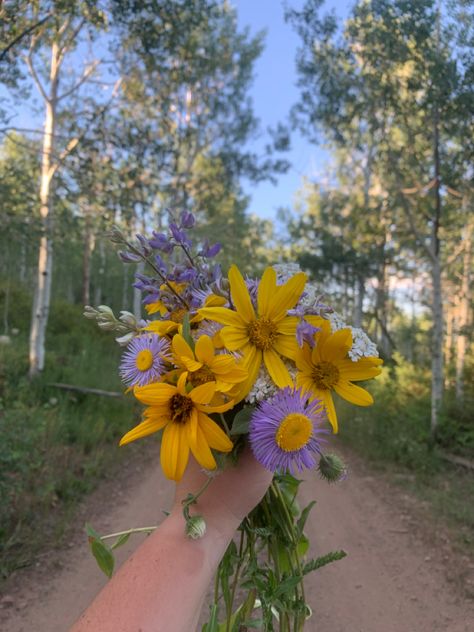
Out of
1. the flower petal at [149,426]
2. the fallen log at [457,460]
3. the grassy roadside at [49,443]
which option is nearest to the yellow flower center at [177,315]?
the flower petal at [149,426]

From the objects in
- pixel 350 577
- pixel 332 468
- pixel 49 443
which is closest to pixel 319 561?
pixel 332 468

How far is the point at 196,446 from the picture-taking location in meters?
0.82

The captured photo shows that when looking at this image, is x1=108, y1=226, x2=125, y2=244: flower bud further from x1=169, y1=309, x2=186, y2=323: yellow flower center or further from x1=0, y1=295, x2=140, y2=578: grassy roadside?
x1=0, y1=295, x2=140, y2=578: grassy roadside

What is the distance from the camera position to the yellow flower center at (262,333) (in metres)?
0.93

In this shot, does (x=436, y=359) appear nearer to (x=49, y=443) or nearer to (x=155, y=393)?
(x=49, y=443)

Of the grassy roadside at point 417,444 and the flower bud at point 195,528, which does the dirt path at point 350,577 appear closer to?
the grassy roadside at point 417,444

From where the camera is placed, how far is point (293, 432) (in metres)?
0.82

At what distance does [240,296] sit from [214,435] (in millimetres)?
280

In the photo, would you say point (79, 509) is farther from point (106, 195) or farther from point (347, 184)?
point (347, 184)

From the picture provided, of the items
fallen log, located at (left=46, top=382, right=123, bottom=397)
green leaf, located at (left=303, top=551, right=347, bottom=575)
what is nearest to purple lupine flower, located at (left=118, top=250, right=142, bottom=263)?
green leaf, located at (left=303, top=551, right=347, bottom=575)

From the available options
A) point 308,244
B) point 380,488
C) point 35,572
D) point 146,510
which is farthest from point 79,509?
point 308,244

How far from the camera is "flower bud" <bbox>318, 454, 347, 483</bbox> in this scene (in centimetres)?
99

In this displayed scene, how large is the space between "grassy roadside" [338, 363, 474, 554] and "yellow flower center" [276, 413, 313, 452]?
4.03m

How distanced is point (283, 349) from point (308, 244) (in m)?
20.1
